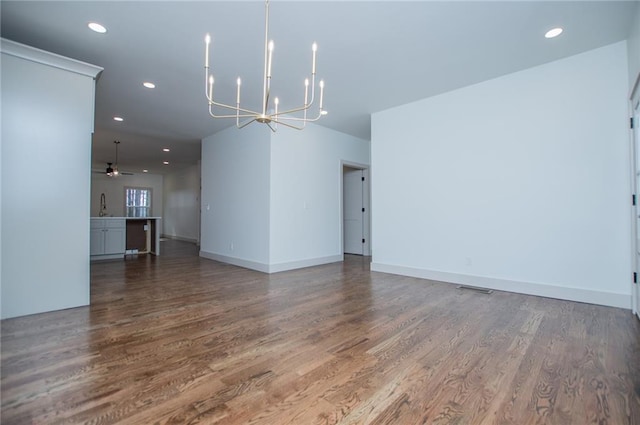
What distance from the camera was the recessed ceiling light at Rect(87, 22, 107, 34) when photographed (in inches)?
107

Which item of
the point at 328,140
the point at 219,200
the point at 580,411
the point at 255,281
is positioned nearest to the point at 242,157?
the point at 219,200

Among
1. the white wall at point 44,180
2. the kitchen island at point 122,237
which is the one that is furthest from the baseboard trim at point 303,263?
the kitchen island at point 122,237

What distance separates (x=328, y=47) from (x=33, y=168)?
314cm

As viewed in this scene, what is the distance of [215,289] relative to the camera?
151 inches

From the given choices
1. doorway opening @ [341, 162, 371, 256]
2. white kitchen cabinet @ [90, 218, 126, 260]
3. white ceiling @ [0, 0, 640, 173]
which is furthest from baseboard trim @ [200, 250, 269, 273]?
white ceiling @ [0, 0, 640, 173]

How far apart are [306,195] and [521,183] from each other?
3373mm

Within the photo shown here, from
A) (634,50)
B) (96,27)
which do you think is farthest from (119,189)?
(634,50)

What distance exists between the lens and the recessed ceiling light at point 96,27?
2.73 metres

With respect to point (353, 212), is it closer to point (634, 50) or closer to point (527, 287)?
point (527, 287)

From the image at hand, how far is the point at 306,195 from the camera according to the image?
557 centimetres

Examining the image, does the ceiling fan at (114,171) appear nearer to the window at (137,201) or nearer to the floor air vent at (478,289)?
the window at (137,201)

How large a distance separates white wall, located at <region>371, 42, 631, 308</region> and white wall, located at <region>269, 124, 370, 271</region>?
1393 millimetres

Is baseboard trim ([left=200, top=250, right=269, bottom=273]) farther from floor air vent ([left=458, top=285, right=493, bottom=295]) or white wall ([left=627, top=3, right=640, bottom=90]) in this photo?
white wall ([left=627, top=3, right=640, bottom=90])

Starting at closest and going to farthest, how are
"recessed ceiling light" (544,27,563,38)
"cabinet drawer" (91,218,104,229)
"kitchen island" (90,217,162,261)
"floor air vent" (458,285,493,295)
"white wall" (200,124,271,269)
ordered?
"recessed ceiling light" (544,27,563,38), "floor air vent" (458,285,493,295), "white wall" (200,124,271,269), "cabinet drawer" (91,218,104,229), "kitchen island" (90,217,162,261)
